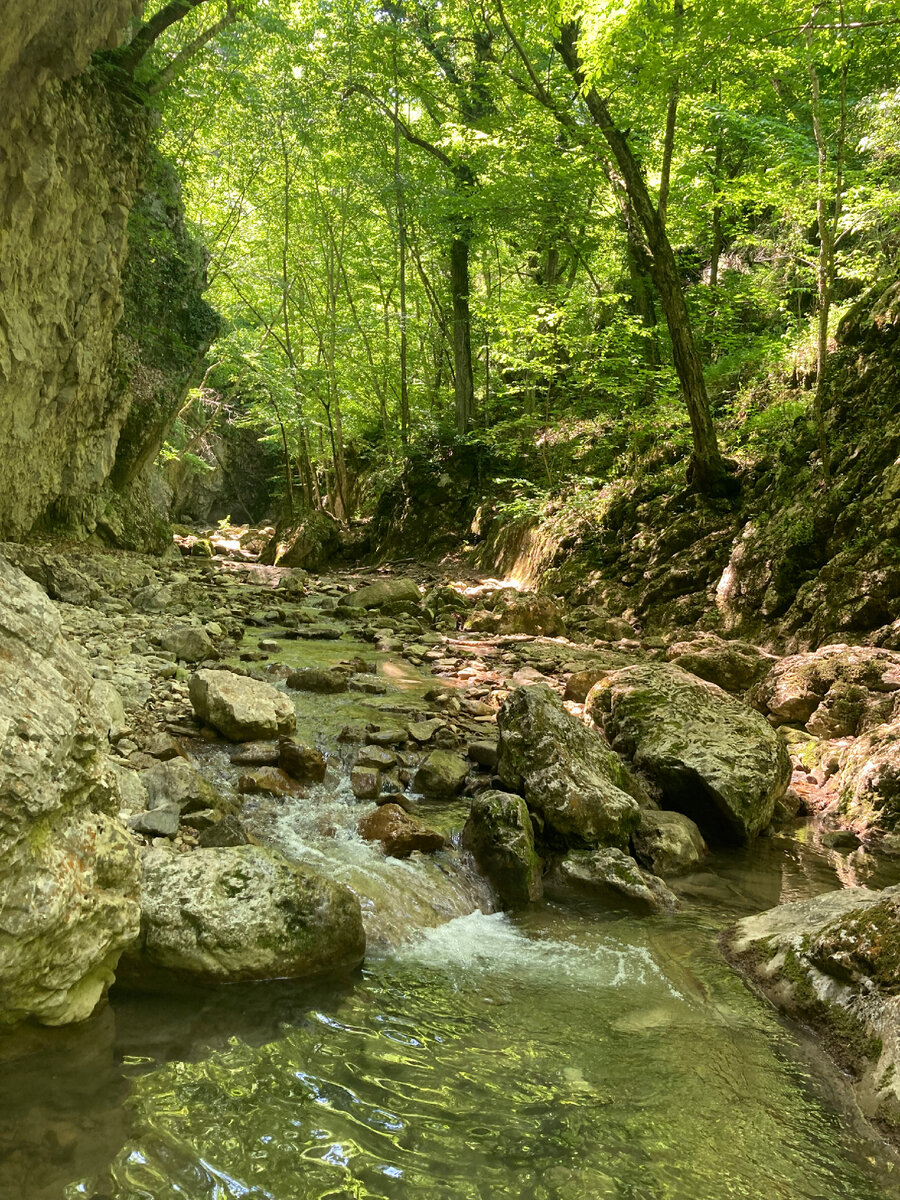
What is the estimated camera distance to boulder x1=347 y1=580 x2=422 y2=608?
12141mm

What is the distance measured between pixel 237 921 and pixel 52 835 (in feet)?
3.27

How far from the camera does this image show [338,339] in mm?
21938

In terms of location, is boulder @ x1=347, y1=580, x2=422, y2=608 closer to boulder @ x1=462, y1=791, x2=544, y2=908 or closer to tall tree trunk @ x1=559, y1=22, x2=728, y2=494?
tall tree trunk @ x1=559, y1=22, x2=728, y2=494

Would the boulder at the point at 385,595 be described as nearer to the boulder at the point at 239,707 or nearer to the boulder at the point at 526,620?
the boulder at the point at 526,620

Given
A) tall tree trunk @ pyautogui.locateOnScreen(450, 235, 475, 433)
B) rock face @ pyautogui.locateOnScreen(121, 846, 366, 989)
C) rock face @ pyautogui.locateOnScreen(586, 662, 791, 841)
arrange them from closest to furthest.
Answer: rock face @ pyautogui.locateOnScreen(121, 846, 366, 989)
rock face @ pyautogui.locateOnScreen(586, 662, 791, 841)
tall tree trunk @ pyautogui.locateOnScreen(450, 235, 475, 433)

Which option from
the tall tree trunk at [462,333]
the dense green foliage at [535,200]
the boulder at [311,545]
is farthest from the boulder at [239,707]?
the tall tree trunk at [462,333]

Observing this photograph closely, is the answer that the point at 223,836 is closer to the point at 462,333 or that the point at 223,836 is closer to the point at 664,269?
the point at 664,269

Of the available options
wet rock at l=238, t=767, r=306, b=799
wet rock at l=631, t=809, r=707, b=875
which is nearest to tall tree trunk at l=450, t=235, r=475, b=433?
wet rock at l=238, t=767, r=306, b=799

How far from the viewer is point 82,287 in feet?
32.1

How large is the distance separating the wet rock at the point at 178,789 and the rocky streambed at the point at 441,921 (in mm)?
26

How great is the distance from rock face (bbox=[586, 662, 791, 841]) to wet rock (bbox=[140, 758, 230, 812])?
135 inches

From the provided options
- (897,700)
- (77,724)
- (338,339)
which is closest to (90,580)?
(77,724)

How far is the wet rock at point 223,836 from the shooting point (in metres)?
3.84

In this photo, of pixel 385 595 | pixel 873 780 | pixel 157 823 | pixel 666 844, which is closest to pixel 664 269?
pixel 385 595
